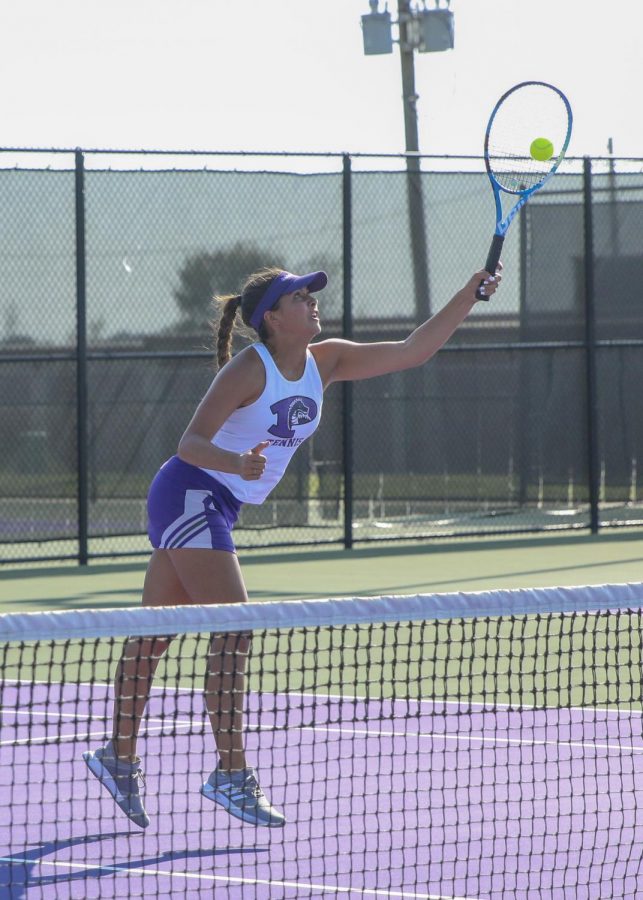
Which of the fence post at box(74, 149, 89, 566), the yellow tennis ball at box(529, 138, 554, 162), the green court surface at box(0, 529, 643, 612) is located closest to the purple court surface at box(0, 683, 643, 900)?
the yellow tennis ball at box(529, 138, 554, 162)

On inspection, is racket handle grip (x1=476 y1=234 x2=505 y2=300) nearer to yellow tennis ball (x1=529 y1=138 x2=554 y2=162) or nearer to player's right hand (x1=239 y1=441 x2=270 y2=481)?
player's right hand (x1=239 y1=441 x2=270 y2=481)

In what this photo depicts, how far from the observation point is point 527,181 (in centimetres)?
598

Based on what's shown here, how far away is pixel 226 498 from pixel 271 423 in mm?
260

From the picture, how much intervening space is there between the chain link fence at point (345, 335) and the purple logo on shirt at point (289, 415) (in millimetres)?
6632

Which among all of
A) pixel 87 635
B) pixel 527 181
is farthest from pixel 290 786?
pixel 527 181

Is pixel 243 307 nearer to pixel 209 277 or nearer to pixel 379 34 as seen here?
pixel 209 277

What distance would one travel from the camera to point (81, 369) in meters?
11.6

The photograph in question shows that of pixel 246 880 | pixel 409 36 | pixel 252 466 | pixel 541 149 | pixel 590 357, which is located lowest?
pixel 246 880

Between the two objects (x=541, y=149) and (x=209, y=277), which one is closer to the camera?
(x=541, y=149)

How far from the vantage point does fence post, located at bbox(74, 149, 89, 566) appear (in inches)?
452

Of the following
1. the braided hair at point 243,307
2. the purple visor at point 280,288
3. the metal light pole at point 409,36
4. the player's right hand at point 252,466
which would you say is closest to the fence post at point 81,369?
the braided hair at point 243,307

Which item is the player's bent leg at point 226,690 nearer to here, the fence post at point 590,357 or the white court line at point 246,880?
the white court line at point 246,880

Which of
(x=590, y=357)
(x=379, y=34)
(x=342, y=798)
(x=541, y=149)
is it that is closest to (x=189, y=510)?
(x=342, y=798)

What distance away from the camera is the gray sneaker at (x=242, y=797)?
452 cm
